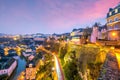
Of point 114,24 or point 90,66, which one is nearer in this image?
point 90,66

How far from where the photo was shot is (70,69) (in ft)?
70.4

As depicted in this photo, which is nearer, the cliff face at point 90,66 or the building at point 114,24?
A: the cliff face at point 90,66

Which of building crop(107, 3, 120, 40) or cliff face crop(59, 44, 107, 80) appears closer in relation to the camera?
cliff face crop(59, 44, 107, 80)

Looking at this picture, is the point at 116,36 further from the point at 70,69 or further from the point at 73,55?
the point at 70,69

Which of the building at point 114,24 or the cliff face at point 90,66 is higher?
the building at point 114,24

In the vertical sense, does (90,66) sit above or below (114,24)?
below

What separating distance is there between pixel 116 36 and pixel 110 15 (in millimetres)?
4552

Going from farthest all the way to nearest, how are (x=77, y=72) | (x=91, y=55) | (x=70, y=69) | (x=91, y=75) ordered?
1. (x=70, y=69)
2. (x=77, y=72)
3. (x=91, y=55)
4. (x=91, y=75)

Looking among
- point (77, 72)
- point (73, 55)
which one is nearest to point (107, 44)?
Result: point (73, 55)

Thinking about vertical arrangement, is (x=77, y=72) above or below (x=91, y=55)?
below

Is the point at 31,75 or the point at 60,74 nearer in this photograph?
the point at 60,74

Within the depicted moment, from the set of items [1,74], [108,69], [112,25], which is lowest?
[1,74]

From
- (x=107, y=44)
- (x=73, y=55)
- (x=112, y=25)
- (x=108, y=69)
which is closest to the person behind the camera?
(x=108, y=69)

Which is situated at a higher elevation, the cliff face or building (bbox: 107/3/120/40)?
building (bbox: 107/3/120/40)
